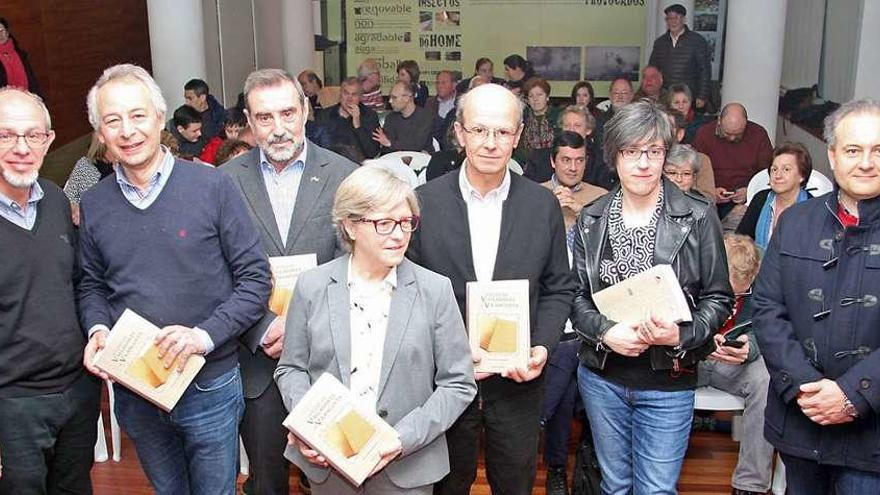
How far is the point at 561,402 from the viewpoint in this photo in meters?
4.31

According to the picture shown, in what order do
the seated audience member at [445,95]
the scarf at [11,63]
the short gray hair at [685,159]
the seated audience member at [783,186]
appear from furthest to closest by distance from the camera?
the seated audience member at [445,95], the scarf at [11,63], the seated audience member at [783,186], the short gray hair at [685,159]

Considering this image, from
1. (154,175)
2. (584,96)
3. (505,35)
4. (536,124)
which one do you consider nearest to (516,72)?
(584,96)

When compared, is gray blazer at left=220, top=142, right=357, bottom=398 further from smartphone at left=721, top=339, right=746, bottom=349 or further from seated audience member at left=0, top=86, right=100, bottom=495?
smartphone at left=721, top=339, right=746, bottom=349

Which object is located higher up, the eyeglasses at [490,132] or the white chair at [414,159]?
the eyeglasses at [490,132]

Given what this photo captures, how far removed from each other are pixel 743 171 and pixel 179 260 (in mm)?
5698

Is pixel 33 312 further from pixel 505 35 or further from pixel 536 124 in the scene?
pixel 505 35

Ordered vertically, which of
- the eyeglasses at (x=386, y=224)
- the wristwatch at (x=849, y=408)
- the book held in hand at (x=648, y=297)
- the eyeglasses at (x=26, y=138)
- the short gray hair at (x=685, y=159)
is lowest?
the wristwatch at (x=849, y=408)

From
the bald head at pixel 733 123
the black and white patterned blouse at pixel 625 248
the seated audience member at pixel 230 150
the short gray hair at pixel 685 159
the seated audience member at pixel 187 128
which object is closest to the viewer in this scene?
the black and white patterned blouse at pixel 625 248

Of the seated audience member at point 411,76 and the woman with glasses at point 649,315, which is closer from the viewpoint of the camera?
the woman with glasses at point 649,315

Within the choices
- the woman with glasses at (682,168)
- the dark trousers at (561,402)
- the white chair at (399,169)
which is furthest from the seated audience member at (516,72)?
the dark trousers at (561,402)

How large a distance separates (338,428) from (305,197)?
37.0 inches

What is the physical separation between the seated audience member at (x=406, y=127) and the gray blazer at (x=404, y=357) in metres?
6.19

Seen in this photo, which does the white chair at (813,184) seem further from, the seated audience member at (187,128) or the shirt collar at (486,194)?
the seated audience member at (187,128)

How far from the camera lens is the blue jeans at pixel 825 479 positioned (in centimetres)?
277
